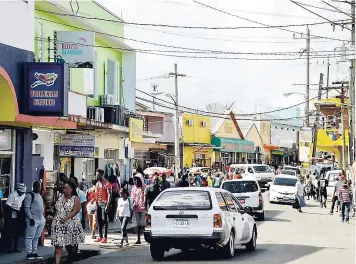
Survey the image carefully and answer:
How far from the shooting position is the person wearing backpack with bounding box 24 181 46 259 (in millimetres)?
15609

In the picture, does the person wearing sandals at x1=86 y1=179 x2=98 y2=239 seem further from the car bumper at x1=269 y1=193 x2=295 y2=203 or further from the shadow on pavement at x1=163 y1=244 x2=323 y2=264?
the car bumper at x1=269 y1=193 x2=295 y2=203

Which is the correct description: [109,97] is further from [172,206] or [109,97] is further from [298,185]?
[172,206]

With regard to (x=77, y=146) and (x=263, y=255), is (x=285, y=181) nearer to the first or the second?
(x=77, y=146)

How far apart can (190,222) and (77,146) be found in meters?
10.9

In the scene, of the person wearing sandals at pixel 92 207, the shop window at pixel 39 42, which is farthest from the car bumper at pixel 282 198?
the person wearing sandals at pixel 92 207

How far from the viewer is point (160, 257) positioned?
15.9 m

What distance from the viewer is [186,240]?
50.4ft

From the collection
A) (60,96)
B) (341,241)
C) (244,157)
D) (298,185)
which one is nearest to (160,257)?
(60,96)

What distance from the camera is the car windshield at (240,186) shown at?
94.1 ft

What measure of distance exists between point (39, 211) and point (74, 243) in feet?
6.39

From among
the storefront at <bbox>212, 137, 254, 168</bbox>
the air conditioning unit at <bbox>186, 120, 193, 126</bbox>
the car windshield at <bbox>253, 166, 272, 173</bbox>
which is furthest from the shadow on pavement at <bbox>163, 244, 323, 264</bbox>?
the storefront at <bbox>212, 137, 254, 168</bbox>

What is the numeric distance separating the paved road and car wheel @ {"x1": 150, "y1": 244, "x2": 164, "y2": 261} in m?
0.16

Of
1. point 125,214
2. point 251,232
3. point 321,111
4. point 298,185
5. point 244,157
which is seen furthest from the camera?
point 244,157

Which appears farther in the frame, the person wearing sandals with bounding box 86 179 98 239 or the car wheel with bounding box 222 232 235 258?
the person wearing sandals with bounding box 86 179 98 239
